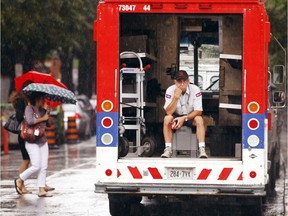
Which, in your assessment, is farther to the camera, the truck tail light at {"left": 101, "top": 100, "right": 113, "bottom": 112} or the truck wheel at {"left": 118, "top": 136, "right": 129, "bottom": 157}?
the truck wheel at {"left": 118, "top": 136, "right": 129, "bottom": 157}

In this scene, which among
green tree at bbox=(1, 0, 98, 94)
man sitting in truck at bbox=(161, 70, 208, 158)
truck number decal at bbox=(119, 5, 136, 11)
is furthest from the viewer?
green tree at bbox=(1, 0, 98, 94)

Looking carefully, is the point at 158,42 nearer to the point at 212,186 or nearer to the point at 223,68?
the point at 223,68

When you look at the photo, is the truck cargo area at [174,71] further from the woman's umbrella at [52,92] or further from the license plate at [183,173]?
the woman's umbrella at [52,92]

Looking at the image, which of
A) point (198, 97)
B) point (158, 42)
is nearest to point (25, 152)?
point (158, 42)

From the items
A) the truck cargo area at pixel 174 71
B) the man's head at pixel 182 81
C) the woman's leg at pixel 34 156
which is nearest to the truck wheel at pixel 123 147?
the truck cargo area at pixel 174 71

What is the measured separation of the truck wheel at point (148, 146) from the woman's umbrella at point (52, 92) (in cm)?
329

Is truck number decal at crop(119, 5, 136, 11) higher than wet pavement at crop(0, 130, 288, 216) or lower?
higher

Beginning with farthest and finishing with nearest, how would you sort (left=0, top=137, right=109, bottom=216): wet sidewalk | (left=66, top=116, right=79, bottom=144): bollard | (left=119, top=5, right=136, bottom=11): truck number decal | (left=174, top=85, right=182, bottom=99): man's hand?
(left=66, top=116, right=79, bottom=144): bollard, (left=0, top=137, right=109, bottom=216): wet sidewalk, (left=174, top=85, right=182, bottom=99): man's hand, (left=119, top=5, right=136, bottom=11): truck number decal

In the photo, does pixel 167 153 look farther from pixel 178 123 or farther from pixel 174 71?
pixel 174 71

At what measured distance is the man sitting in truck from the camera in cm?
1319

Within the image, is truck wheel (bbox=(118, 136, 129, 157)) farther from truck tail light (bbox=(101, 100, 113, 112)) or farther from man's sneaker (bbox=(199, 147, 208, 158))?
man's sneaker (bbox=(199, 147, 208, 158))

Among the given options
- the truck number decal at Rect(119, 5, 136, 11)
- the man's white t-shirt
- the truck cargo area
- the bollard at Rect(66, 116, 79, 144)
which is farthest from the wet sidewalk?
the bollard at Rect(66, 116, 79, 144)

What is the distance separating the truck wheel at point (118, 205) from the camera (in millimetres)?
13438

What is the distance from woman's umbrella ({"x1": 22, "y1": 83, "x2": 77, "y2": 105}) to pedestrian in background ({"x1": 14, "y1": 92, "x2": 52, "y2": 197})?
157 mm
